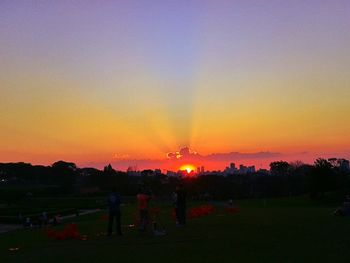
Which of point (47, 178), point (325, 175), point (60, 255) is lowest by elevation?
point (60, 255)

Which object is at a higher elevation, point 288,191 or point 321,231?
point 288,191

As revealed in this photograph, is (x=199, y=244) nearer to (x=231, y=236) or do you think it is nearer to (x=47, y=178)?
(x=231, y=236)

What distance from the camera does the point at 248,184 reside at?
112750 millimetres

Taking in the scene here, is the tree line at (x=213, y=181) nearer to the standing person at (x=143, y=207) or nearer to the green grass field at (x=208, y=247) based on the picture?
the standing person at (x=143, y=207)

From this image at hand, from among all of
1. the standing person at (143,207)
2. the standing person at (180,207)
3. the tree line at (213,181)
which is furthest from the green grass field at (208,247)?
the tree line at (213,181)

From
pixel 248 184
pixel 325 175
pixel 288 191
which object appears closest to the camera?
pixel 325 175

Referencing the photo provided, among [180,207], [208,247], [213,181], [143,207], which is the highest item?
[213,181]

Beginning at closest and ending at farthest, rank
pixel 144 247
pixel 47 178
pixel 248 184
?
1. pixel 144 247
2. pixel 248 184
3. pixel 47 178

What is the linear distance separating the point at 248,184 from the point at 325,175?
50311 millimetres

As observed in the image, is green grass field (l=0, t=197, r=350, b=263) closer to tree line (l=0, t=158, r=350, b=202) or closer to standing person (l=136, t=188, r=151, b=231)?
standing person (l=136, t=188, r=151, b=231)

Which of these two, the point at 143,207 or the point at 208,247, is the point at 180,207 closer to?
the point at 143,207

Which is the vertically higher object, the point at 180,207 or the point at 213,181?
the point at 213,181

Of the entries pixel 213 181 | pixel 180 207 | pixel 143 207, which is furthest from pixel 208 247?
pixel 213 181

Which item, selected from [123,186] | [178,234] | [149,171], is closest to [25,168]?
[149,171]
